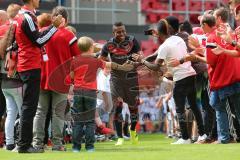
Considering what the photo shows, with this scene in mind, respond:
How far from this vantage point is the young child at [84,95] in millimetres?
11016

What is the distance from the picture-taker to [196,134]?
14.7m

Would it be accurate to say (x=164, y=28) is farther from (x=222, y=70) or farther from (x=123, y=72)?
(x=222, y=70)

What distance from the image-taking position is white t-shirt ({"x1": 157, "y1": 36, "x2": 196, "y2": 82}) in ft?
42.6

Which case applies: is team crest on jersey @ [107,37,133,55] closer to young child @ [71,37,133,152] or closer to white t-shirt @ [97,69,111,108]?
white t-shirt @ [97,69,111,108]

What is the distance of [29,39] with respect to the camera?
1054cm

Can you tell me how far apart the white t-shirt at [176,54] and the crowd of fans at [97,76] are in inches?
0.6

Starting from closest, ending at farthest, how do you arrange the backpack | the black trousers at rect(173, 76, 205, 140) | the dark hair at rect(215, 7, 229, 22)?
the backpack
the dark hair at rect(215, 7, 229, 22)
the black trousers at rect(173, 76, 205, 140)

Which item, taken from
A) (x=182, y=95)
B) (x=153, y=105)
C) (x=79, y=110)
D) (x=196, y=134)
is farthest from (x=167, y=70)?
(x=153, y=105)

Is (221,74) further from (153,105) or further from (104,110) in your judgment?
(153,105)

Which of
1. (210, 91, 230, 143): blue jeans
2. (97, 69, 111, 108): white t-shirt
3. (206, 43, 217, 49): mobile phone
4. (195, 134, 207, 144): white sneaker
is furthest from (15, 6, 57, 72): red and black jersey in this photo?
(195, 134, 207, 144): white sneaker

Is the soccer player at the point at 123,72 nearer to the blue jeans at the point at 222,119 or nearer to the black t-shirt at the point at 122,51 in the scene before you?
the black t-shirt at the point at 122,51

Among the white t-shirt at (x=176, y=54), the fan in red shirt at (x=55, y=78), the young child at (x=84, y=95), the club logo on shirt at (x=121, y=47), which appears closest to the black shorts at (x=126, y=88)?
the club logo on shirt at (x=121, y=47)

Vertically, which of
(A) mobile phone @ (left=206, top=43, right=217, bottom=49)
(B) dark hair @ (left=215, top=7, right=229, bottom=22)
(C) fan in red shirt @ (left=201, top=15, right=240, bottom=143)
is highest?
(B) dark hair @ (left=215, top=7, right=229, bottom=22)

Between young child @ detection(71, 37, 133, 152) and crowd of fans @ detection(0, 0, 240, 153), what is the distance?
0.5 inches
